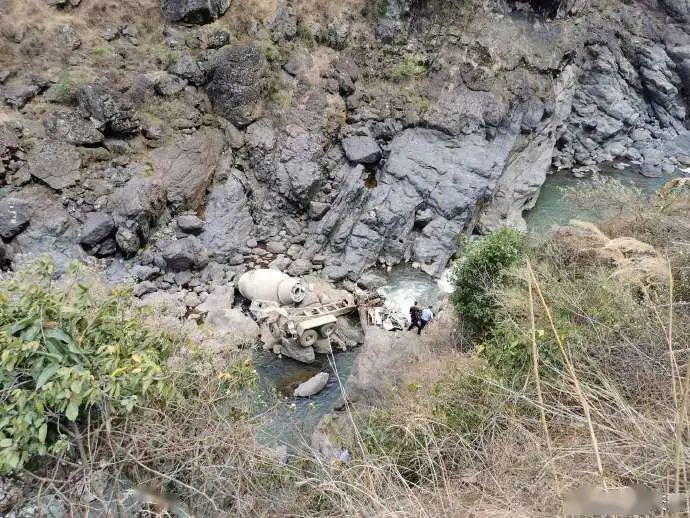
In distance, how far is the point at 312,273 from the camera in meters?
16.8

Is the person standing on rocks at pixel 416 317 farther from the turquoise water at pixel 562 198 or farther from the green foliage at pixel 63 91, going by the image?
the green foliage at pixel 63 91

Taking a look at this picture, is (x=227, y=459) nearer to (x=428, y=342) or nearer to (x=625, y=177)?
(x=428, y=342)

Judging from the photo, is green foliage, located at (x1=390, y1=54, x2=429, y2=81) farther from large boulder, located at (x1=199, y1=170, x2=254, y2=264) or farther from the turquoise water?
large boulder, located at (x1=199, y1=170, x2=254, y2=264)

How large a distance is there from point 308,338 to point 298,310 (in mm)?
1127

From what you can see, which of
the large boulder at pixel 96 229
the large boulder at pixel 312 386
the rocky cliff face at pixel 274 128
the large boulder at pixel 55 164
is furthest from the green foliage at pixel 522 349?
the large boulder at pixel 55 164

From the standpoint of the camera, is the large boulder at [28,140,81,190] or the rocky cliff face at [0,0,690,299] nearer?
the large boulder at [28,140,81,190]

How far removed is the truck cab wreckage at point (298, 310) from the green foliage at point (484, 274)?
3755 millimetres

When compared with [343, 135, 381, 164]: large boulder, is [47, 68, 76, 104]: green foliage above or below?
below

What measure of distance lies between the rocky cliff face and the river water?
941 millimetres

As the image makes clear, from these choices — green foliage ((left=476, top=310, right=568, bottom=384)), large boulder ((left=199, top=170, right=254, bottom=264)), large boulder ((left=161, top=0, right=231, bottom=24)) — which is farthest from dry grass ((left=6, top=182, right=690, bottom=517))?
large boulder ((left=161, top=0, right=231, bottom=24))

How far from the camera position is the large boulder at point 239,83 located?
18609 millimetres

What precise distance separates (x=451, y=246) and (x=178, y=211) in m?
9.99

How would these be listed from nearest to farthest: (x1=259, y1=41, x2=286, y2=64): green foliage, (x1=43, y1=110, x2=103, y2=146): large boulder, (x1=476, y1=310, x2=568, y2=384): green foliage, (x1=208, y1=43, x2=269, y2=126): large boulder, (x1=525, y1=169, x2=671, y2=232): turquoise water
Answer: (x1=476, y1=310, x2=568, y2=384): green foliage, (x1=43, y1=110, x2=103, y2=146): large boulder, (x1=208, y1=43, x2=269, y2=126): large boulder, (x1=259, y1=41, x2=286, y2=64): green foliage, (x1=525, y1=169, x2=671, y2=232): turquoise water

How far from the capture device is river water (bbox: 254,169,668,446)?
8.02 metres
